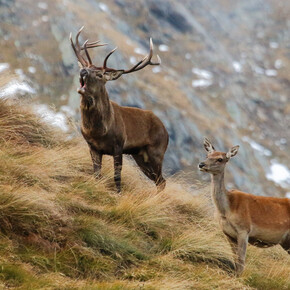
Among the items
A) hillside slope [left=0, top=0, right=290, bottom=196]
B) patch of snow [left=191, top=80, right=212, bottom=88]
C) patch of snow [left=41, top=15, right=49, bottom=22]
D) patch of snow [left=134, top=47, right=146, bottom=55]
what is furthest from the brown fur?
patch of snow [left=191, top=80, right=212, bottom=88]

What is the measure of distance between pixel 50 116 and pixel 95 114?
2697 millimetres

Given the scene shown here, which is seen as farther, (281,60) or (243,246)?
(281,60)

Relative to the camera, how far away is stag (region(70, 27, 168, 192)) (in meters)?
9.14

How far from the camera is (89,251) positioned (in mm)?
6730

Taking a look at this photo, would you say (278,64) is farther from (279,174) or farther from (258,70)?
(279,174)

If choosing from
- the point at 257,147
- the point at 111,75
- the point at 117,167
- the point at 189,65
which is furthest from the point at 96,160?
the point at 189,65

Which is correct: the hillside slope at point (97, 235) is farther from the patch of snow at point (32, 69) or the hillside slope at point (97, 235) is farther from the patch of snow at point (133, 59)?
the patch of snow at point (133, 59)

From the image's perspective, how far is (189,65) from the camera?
146m

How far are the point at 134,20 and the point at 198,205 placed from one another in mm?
142209

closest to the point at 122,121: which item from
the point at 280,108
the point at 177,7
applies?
the point at 280,108

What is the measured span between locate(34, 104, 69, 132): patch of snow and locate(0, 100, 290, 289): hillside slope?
130 centimetres

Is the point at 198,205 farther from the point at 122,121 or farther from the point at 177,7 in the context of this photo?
the point at 177,7

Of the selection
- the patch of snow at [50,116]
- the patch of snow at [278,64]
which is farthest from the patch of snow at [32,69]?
the patch of snow at [50,116]

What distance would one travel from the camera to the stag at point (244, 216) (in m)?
8.08
